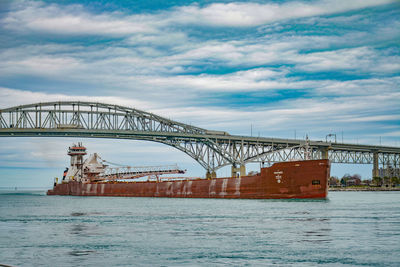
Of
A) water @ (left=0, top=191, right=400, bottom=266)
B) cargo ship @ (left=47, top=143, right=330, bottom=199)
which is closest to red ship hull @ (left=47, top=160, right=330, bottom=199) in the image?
cargo ship @ (left=47, top=143, right=330, bottom=199)

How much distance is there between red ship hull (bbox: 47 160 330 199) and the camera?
162ft

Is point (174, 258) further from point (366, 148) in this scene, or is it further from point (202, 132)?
point (366, 148)

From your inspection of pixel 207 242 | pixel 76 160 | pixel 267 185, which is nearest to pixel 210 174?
pixel 76 160

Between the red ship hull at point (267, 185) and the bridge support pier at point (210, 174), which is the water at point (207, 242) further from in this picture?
the bridge support pier at point (210, 174)

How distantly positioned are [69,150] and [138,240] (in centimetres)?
7067

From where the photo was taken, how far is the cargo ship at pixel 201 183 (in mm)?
49625

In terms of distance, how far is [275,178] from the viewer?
2024 inches

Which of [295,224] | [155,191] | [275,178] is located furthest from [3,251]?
[155,191]

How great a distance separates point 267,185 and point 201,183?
13.4 m

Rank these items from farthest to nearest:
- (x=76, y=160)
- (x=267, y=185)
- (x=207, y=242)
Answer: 1. (x=76, y=160)
2. (x=267, y=185)
3. (x=207, y=242)

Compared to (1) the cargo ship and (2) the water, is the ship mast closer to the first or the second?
(1) the cargo ship

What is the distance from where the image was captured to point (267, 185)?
52.2 meters

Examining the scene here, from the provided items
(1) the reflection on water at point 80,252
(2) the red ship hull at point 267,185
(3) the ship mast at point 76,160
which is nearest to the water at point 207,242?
(1) the reflection on water at point 80,252

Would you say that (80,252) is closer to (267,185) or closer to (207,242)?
(207,242)
